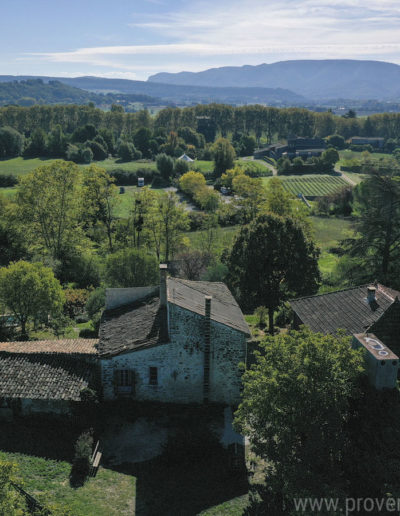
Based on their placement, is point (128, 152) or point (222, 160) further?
point (128, 152)

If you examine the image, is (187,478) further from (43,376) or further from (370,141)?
(370,141)

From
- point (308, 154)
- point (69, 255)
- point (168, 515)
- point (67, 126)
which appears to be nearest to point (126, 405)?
point (168, 515)

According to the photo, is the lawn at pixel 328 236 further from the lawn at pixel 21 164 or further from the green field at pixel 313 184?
the lawn at pixel 21 164

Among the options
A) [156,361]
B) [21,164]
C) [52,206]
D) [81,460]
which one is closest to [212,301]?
[156,361]

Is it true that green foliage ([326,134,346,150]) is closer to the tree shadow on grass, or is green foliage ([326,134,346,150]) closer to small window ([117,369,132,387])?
small window ([117,369,132,387])

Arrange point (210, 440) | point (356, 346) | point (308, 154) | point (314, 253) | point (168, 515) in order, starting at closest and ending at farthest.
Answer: point (168, 515) → point (356, 346) → point (210, 440) → point (314, 253) → point (308, 154)

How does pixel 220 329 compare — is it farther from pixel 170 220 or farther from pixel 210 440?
pixel 170 220
